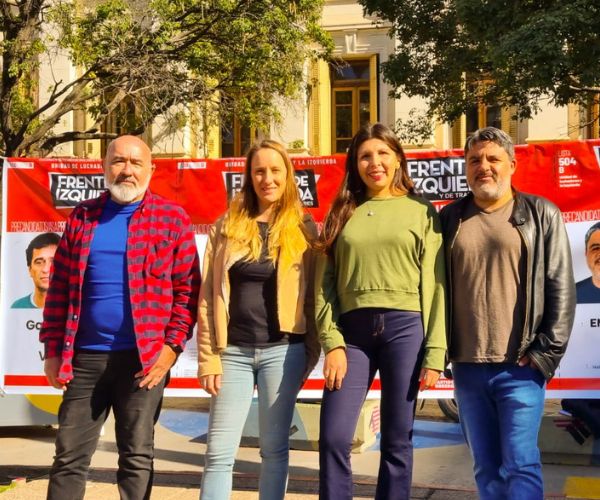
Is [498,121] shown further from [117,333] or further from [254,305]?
[117,333]

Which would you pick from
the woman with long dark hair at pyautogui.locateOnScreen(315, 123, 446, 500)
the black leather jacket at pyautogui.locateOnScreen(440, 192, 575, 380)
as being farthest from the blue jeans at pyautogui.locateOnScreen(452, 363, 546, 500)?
the woman with long dark hair at pyautogui.locateOnScreen(315, 123, 446, 500)

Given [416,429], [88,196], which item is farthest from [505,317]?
[416,429]

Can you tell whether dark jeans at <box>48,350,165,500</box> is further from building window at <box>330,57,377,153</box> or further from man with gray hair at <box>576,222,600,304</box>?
building window at <box>330,57,377,153</box>

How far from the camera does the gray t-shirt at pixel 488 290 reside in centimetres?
355

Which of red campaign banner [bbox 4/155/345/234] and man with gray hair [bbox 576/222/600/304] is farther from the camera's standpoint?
red campaign banner [bbox 4/155/345/234]

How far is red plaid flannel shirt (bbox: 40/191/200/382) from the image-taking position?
375 centimetres

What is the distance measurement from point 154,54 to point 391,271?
1208cm

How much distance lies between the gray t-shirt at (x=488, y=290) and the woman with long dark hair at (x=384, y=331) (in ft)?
0.35

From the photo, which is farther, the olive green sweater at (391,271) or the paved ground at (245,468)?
the paved ground at (245,468)

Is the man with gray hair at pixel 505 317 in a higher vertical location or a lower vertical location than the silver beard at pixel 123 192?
lower

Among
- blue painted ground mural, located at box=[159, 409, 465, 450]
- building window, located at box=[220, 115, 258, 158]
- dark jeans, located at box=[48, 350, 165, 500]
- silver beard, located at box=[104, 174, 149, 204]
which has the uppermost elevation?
building window, located at box=[220, 115, 258, 158]

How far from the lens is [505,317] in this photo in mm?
3561

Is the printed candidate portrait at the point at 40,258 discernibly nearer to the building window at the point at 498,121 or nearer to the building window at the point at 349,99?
the building window at the point at 498,121

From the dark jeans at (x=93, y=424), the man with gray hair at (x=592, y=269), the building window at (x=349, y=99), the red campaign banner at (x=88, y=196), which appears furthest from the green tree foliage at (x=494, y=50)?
the dark jeans at (x=93, y=424)
